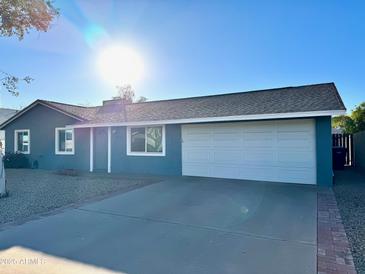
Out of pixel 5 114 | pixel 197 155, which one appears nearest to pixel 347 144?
pixel 197 155

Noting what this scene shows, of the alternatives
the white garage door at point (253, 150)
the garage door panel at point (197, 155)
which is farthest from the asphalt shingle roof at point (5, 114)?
the white garage door at point (253, 150)

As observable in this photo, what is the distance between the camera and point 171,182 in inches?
397

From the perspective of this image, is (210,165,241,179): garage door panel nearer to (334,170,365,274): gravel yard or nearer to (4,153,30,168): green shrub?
(334,170,365,274): gravel yard

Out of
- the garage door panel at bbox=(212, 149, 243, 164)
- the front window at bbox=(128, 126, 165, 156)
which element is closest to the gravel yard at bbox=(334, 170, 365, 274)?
the garage door panel at bbox=(212, 149, 243, 164)

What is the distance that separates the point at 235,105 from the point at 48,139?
1111cm

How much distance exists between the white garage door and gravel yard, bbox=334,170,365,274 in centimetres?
130

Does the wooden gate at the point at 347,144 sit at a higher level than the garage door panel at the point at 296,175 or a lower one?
higher

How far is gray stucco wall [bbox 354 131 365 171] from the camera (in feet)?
42.0

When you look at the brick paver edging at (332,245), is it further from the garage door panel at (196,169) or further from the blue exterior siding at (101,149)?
the blue exterior siding at (101,149)

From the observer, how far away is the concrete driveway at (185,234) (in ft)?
11.7

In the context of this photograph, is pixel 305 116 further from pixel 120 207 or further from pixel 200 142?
pixel 120 207

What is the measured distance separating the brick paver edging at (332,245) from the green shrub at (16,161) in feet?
53.7

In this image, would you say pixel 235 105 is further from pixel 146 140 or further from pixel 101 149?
pixel 101 149

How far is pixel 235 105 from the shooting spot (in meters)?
11.6
